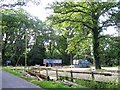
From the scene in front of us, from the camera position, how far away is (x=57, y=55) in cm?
8869

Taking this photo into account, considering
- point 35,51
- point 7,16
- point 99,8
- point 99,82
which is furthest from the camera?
point 35,51

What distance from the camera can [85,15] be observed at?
127ft

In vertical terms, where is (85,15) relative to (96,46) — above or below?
above

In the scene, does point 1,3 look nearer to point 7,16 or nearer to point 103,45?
point 7,16

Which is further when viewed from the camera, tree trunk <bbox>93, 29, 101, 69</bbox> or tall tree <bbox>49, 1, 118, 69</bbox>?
tree trunk <bbox>93, 29, 101, 69</bbox>

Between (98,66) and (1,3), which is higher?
(1,3)

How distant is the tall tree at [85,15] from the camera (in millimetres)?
36906

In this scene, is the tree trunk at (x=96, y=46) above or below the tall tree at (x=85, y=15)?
below

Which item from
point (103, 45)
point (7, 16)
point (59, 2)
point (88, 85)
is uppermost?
point (59, 2)

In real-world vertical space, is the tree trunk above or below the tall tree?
below

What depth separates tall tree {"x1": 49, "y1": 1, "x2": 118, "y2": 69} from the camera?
36.9 m

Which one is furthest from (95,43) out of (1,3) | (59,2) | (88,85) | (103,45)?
(88,85)

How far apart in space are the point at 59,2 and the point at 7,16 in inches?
422

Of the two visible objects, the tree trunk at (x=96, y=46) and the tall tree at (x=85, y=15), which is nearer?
the tall tree at (x=85, y=15)
